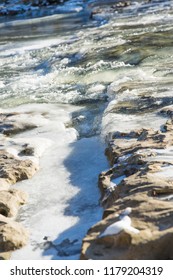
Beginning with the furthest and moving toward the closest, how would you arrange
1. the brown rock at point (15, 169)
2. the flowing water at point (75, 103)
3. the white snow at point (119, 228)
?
1. the brown rock at point (15, 169)
2. the flowing water at point (75, 103)
3. the white snow at point (119, 228)

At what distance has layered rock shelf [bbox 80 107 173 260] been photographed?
12.2ft

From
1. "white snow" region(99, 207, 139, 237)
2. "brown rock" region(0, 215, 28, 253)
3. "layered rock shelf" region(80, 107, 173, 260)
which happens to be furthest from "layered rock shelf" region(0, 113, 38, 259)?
"white snow" region(99, 207, 139, 237)

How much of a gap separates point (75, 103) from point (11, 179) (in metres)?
3.93

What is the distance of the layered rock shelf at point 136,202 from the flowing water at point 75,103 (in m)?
0.31

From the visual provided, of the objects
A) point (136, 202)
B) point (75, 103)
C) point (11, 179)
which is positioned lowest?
point (136, 202)

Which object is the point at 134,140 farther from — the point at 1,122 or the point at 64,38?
the point at 64,38

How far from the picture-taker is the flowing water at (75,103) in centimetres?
499

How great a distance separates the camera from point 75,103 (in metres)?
9.67

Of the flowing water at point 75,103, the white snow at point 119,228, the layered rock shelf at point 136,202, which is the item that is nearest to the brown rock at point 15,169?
the flowing water at point 75,103

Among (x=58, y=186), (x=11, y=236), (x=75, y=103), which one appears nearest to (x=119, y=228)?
(x=11, y=236)

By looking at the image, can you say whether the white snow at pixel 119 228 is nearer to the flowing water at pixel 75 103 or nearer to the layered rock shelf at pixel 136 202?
→ the layered rock shelf at pixel 136 202

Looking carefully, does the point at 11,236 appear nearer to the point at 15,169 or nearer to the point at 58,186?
the point at 58,186

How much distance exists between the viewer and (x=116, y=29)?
19047 mm

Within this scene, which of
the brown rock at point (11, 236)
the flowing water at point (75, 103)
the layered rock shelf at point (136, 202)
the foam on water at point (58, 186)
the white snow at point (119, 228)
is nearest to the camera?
the layered rock shelf at point (136, 202)
